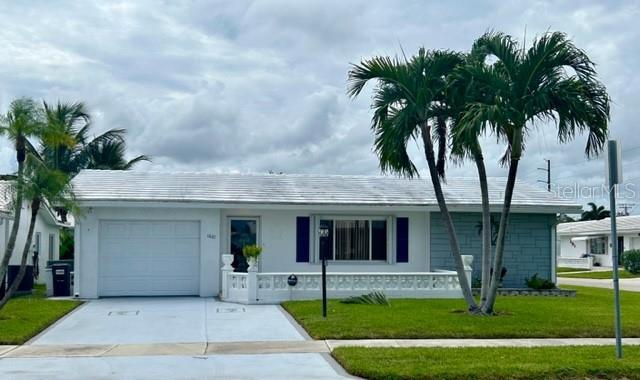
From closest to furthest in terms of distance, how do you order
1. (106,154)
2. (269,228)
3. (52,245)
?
(269,228) → (52,245) → (106,154)

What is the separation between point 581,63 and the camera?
50.5ft

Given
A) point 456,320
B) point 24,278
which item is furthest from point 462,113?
point 24,278

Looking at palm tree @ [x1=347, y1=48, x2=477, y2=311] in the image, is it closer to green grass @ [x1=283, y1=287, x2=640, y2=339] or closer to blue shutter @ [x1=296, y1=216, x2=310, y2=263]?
green grass @ [x1=283, y1=287, x2=640, y2=339]

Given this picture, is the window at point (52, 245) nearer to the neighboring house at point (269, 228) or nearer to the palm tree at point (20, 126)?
the neighboring house at point (269, 228)

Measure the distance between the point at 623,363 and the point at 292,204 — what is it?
12137 mm

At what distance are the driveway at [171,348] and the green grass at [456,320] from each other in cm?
73

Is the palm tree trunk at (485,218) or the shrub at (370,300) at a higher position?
the palm tree trunk at (485,218)

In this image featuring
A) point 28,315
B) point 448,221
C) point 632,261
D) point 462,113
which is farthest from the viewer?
point 632,261

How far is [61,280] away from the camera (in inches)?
845

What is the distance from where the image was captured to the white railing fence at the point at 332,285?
19750mm

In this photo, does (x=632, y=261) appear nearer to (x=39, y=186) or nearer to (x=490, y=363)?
(x=490, y=363)

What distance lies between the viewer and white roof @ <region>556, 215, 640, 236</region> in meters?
48.5

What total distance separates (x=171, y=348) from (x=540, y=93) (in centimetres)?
845

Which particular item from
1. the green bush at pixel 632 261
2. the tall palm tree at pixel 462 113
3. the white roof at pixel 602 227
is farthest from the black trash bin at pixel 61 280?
the green bush at pixel 632 261
